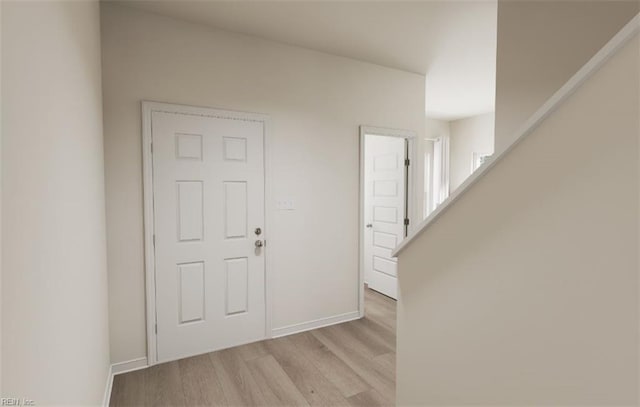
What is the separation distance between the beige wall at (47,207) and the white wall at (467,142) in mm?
5350

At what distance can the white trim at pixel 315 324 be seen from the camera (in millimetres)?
3015

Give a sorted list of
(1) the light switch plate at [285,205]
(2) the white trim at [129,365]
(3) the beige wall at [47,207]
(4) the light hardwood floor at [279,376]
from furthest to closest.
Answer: (1) the light switch plate at [285,205] < (2) the white trim at [129,365] < (4) the light hardwood floor at [279,376] < (3) the beige wall at [47,207]

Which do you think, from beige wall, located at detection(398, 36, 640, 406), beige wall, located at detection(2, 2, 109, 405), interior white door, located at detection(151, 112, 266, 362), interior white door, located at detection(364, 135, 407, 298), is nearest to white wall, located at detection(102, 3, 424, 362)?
interior white door, located at detection(151, 112, 266, 362)

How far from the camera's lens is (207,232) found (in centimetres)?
268

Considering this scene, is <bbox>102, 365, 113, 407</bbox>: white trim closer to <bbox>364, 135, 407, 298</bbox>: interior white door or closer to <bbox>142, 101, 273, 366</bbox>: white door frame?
<bbox>142, 101, 273, 366</bbox>: white door frame

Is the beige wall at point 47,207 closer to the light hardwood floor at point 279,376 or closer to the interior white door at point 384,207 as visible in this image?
the light hardwood floor at point 279,376

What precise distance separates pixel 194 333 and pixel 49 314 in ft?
6.27

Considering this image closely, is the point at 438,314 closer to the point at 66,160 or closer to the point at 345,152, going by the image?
the point at 66,160

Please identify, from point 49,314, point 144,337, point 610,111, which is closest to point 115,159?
point 144,337

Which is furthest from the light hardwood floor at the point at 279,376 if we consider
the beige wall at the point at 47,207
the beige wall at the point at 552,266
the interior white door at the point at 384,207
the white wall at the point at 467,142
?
the white wall at the point at 467,142

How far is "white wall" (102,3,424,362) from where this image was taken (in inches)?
93.7

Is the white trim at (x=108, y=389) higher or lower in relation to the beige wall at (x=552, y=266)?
lower

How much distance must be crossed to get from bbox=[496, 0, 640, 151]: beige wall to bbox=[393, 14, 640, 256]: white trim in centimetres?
98

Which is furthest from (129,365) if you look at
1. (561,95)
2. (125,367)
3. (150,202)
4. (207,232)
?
(561,95)
